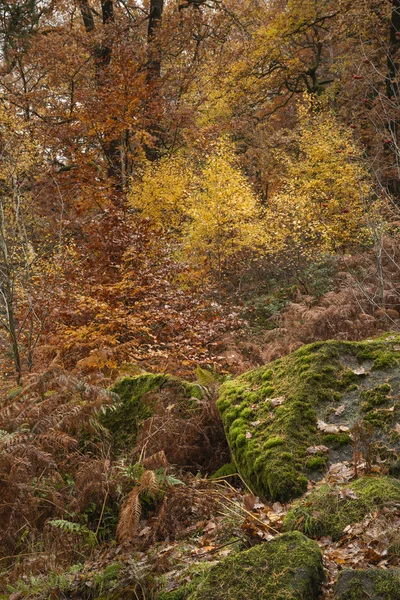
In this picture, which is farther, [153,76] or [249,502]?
[153,76]

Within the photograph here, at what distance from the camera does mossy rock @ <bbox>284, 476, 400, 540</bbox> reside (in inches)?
100

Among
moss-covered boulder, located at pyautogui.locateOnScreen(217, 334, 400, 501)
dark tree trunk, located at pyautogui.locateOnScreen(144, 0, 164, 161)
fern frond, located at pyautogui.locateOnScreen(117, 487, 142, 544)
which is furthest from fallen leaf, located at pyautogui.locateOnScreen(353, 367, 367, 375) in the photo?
dark tree trunk, located at pyautogui.locateOnScreen(144, 0, 164, 161)

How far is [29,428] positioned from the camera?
4391 mm

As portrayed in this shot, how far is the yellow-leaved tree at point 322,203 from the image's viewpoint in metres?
14.2

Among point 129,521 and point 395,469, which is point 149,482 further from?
point 395,469

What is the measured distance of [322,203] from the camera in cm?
1505

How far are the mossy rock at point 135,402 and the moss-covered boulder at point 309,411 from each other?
0.61 metres

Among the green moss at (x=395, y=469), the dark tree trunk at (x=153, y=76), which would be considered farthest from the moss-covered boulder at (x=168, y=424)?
the dark tree trunk at (x=153, y=76)

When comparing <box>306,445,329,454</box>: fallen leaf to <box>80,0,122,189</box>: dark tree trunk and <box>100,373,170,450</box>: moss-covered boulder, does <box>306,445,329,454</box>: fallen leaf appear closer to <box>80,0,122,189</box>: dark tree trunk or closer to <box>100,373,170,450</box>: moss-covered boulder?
<box>100,373,170,450</box>: moss-covered boulder

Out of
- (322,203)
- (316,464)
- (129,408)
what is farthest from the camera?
(322,203)

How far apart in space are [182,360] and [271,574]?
5592 millimetres

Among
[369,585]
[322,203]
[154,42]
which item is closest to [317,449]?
[369,585]

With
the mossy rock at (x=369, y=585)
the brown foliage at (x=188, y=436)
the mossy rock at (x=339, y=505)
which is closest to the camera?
the mossy rock at (x=369, y=585)

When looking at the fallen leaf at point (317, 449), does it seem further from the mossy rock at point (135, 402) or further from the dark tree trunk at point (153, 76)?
the dark tree trunk at point (153, 76)
